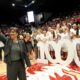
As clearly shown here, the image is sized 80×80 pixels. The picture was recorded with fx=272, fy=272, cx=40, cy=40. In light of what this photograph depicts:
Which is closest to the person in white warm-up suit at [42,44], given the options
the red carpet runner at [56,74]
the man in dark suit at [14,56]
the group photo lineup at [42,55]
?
the group photo lineup at [42,55]

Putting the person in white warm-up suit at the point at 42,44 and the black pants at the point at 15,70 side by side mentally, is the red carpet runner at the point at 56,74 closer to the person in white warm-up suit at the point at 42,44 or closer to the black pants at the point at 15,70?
the person in white warm-up suit at the point at 42,44

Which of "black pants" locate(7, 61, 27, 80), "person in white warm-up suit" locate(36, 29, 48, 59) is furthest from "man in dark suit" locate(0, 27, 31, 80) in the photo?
"person in white warm-up suit" locate(36, 29, 48, 59)

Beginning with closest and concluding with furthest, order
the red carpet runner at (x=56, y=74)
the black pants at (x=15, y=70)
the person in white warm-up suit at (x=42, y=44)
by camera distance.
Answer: the black pants at (x=15, y=70)
the red carpet runner at (x=56, y=74)
the person in white warm-up suit at (x=42, y=44)

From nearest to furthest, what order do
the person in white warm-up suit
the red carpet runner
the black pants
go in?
the black pants
the red carpet runner
the person in white warm-up suit

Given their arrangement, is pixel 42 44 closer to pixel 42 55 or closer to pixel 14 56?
pixel 42 55

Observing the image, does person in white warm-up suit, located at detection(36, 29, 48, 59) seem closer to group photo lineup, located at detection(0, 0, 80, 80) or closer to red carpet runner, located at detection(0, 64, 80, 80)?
group photo lineup, located at detection(0, 0, 80, 80)

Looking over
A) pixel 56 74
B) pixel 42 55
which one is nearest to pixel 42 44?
pixel 42 55

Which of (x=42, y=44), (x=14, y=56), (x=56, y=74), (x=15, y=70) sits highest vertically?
(x=42, y=44)

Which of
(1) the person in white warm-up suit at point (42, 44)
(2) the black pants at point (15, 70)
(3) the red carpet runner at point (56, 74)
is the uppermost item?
(1) the person in white warm-up suit at point (42, 44)

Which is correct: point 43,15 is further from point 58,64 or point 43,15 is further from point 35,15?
point 58,64

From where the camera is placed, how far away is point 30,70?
9.77m

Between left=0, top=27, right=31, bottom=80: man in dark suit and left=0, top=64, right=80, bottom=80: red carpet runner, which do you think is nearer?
left=0, top=27, right=31, bottom=80: man in dark suit

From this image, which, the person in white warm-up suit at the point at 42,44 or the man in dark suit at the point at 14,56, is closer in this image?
the man in dark suit at the point at 14,56

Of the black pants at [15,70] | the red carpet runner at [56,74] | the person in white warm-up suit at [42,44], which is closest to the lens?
the black pants at [15,70]
